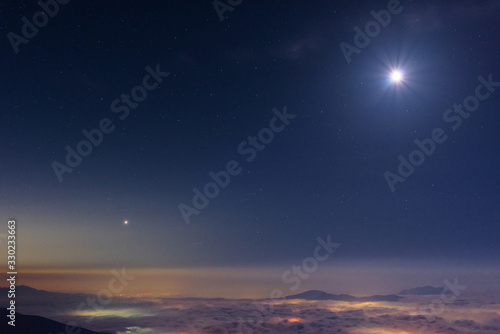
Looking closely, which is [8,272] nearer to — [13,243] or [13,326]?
[13,243]

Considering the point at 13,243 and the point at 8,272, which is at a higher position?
the point at 13,243

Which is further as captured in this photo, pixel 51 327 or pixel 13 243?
pixel 51 327

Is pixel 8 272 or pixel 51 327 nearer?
Answer: pixel 8 272

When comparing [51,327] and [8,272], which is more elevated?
[8,272]

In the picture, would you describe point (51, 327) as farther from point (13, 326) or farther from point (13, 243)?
point (13, 243)

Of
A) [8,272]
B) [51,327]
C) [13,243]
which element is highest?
[13,243]

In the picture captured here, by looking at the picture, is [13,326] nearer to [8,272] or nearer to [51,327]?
[51,327]

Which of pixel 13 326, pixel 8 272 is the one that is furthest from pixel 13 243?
pixel 13 326
